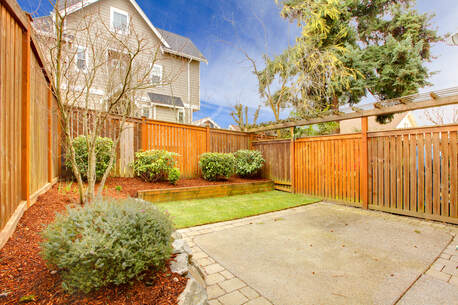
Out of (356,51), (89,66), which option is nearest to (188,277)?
(89,66)

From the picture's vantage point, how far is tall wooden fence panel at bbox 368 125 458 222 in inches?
148

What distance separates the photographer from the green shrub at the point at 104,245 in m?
1.21

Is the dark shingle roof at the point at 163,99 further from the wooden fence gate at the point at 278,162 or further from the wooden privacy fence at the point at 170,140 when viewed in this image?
the wooden fence gate at the point at 278,162

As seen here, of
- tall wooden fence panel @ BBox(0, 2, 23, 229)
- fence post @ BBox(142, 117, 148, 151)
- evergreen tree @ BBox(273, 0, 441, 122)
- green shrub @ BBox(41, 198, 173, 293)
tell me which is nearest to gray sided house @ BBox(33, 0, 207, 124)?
fence post @ BBox(142, 117, 148, 151)

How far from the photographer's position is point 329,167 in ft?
18.5

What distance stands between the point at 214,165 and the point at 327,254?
163 inches

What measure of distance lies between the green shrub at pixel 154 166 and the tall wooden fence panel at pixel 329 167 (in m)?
3.58

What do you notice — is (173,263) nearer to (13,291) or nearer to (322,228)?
(13,291)

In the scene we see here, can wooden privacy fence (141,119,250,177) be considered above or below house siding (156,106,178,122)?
below

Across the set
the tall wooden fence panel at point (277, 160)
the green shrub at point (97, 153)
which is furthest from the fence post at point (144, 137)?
the tall wooden fence panel at point (277, 160)

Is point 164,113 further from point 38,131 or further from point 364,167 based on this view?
point 364,167

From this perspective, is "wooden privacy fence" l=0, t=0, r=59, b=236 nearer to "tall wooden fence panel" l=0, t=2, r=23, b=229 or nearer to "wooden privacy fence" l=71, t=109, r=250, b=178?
"tall wooden fence panel" l=0, t=2, r=23, b=229

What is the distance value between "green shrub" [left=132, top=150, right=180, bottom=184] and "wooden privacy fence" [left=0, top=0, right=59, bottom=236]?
259 cm

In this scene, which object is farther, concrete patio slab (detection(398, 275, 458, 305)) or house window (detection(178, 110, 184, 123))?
house window (detection(178, 110, 184, 123))
